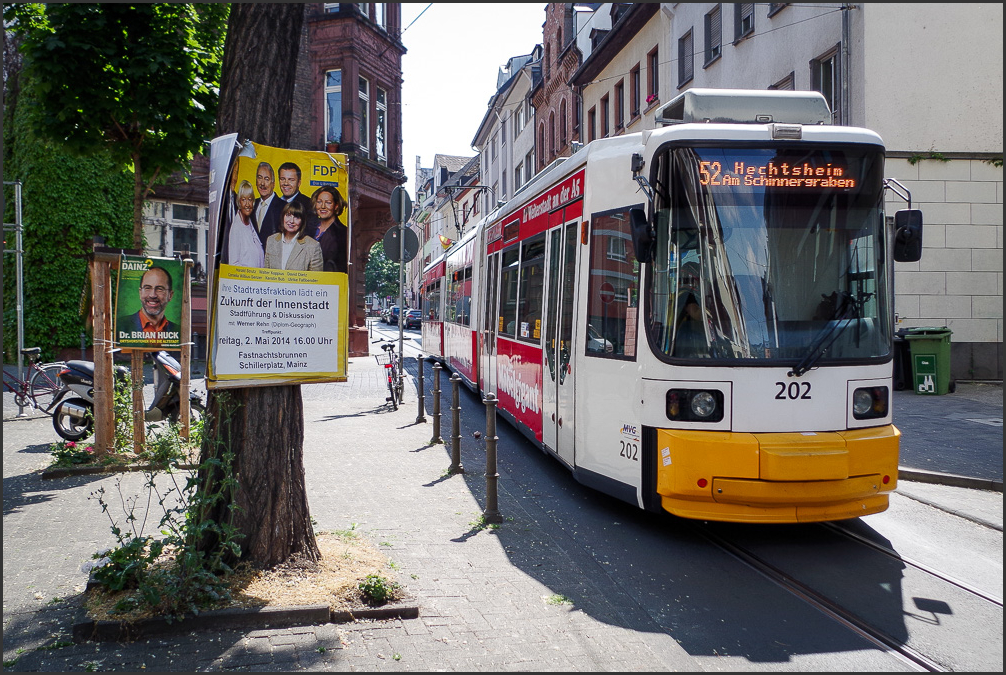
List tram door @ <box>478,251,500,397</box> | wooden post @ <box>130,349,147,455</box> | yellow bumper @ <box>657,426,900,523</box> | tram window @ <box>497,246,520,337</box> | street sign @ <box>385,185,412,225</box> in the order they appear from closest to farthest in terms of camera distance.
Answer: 1. yellow bumper @ <box>657,426,900,523</box>
2. wooden post @ <box>130,349,147,455</box>
3. tram window @ <box>497,246,520,337</box>
4. tram door @ <box>478,251,500,397</box>
5. street sign @ <box>385,185,412,225</box>

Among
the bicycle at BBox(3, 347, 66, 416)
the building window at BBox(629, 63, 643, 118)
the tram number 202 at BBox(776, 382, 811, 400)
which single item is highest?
the building window at BBox(629, 63, 643, 118)

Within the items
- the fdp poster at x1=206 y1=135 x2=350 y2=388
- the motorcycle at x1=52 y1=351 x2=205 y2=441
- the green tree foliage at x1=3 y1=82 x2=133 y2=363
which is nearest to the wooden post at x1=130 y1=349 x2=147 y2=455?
the motorcycle at x1=52 y1=351 x2=205 y2=441

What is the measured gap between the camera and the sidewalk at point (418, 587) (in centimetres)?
402

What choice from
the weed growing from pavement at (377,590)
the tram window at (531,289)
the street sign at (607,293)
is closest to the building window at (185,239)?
the tram window at (531,289)

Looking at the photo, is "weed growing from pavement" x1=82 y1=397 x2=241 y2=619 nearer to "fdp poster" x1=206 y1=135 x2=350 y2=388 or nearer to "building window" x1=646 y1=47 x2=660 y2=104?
"fdp poster" x1=206 y1=135 x2=350 y2=388

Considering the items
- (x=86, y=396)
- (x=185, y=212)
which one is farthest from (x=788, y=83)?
(x=185, y=212)

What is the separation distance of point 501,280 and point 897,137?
30.3 feet

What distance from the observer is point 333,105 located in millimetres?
27062

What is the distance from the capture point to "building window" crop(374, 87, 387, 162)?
28.5 meters

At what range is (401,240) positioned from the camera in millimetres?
13086

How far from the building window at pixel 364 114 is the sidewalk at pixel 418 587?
65.4 feet

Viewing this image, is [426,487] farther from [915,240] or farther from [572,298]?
[915,240]

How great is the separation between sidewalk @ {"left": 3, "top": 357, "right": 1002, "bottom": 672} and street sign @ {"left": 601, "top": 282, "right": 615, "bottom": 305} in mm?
1846

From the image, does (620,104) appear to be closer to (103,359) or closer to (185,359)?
(185,359)
